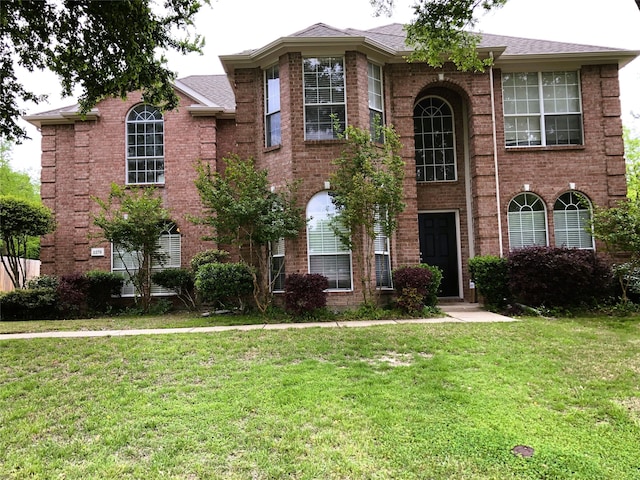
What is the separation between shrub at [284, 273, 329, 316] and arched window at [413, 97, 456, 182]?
14.8ft

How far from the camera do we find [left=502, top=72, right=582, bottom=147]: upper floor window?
11.2 m

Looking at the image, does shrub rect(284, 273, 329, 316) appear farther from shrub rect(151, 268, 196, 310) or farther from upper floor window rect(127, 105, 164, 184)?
upper floor window rect(127, 105, 164, 184)

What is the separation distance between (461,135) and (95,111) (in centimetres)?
1049

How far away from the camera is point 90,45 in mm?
6422

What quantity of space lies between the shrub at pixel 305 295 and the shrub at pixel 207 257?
11.0 ft

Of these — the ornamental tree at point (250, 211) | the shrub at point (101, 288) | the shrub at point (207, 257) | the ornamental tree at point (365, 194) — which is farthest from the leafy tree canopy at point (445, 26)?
the shrub at point (101, 288)

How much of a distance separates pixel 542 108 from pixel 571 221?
301cm

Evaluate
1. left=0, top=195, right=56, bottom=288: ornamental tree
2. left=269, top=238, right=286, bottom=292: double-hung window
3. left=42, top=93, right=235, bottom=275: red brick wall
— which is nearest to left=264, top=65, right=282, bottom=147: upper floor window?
left=269, top=238, right=286, bottom=292: double-hung window

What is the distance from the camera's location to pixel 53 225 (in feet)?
40.2

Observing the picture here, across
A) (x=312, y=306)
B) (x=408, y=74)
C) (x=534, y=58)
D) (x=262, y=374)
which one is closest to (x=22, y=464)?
(x=262, y=374)

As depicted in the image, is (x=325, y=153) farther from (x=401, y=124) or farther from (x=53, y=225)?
(x=53, y=225)

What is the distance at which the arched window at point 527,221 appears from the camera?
10945 mm

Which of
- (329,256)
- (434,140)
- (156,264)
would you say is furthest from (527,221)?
(156,264)

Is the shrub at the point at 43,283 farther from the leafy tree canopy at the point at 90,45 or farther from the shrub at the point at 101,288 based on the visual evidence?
the leafy tree canopy at the point at 90,45
